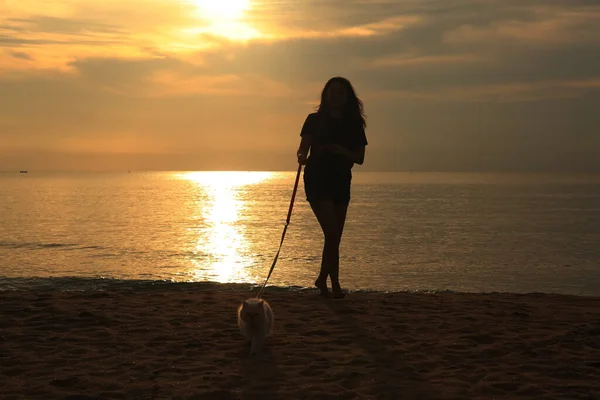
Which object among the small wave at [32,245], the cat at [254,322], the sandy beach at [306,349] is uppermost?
the cat at [254,322]

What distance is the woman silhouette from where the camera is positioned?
727 cm

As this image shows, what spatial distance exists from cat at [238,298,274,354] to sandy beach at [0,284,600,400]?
157 millimetres

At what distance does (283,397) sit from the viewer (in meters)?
4.19

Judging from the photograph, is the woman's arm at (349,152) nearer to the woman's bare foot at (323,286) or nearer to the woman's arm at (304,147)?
the woman's arm at (304,147)

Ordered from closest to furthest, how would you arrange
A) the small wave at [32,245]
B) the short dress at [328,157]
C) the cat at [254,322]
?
the cat at [254,322] < the short dress at [328,157] < the small wave at [32,245]

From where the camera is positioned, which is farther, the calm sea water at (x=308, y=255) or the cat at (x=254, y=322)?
the calm sea water at (x=308, y=255)

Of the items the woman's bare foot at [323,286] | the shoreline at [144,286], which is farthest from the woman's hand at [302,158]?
the shoreline at [144,286]

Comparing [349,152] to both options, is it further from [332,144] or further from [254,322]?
[254,322]

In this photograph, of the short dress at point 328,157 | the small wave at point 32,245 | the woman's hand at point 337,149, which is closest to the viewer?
the woman's hand at point 337,149

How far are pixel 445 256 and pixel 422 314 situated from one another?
13229mm

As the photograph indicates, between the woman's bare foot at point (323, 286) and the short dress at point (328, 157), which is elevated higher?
the short dress at point (328, 157)

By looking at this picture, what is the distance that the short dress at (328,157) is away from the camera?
23.9 feet

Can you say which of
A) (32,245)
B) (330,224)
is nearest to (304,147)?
(330,224)

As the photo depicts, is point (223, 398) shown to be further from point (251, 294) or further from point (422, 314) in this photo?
point (251, 294)
